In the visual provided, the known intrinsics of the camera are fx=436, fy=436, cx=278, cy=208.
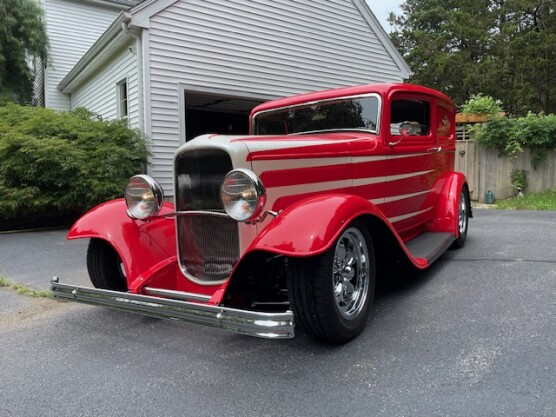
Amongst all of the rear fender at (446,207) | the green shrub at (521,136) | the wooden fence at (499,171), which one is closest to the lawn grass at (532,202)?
the wooden fence at (499,171)

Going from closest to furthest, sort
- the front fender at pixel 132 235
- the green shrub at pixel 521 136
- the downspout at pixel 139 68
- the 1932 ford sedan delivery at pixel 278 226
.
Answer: the 1932 ford sedan delivery at pixel 278 226
the front fender at pixel 132 235
the downspout at pixel 139 68
the green shrub at pixel 521 136

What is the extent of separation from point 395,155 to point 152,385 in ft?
8.98

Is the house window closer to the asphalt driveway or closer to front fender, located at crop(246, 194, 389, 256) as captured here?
the asphalt driveway

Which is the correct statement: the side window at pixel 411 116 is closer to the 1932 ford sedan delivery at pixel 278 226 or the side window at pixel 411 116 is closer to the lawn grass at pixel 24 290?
the 1932 ford sedan delivery at pixel 278 226

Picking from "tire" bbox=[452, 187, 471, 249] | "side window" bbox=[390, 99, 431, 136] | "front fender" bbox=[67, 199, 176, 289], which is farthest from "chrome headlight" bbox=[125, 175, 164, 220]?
"tire" bbox=[452, 187, 471, 249]

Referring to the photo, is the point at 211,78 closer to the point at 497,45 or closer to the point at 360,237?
the point at 360,237

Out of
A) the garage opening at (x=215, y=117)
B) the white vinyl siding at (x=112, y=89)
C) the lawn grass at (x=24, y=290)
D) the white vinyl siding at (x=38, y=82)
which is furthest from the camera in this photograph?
the white vinyl siding at (x=38, y=82)

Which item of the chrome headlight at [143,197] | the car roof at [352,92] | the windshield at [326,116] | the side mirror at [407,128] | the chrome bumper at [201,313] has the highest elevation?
the car roof at [352,92]

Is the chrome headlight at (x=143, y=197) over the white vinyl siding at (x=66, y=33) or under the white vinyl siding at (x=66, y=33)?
under

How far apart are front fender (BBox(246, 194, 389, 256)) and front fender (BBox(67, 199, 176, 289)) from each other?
3.64ft

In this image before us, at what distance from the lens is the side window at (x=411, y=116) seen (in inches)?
157

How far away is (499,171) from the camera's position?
1116 cm

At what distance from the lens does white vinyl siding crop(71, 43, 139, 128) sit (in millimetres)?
9234

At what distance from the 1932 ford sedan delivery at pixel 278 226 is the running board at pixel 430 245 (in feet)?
0.11
